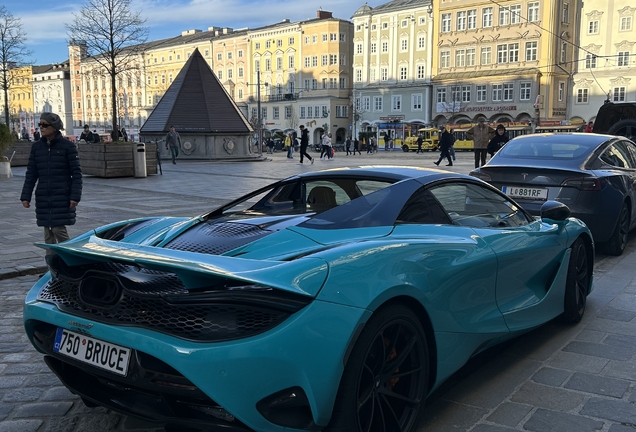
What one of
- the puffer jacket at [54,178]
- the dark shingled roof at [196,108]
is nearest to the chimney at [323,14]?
the dark shingled roof at [196,108]

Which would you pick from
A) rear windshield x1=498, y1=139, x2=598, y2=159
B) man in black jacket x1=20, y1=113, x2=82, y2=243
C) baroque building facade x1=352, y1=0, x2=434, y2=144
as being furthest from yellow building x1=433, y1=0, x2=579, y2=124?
man in black jacket x1=20, y1=113, x2=82, y2=243

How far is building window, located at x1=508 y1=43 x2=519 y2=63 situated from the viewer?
65.4m

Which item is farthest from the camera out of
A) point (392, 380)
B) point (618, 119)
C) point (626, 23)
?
point (626, 23)

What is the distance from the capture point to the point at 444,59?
70.9 metres

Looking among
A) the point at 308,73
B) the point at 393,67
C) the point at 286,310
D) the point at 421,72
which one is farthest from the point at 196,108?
the point at 308,73

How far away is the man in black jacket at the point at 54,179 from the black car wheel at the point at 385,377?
487 centimetres

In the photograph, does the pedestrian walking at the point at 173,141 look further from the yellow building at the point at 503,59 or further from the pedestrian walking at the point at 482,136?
the yellow building at the point at 503,59

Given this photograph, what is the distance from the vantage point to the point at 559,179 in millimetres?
7340

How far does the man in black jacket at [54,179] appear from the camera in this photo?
21.4 feet

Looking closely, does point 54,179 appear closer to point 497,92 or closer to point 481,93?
point 497,92

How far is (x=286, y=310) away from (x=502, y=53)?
69.6 m

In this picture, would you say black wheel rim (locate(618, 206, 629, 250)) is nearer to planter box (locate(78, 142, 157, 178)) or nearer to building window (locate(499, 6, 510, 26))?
planter box (locate(78, 142, 157, 178))

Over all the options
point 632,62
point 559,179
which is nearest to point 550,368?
point 559,179

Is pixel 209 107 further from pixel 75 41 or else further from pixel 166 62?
pixel 166 62
